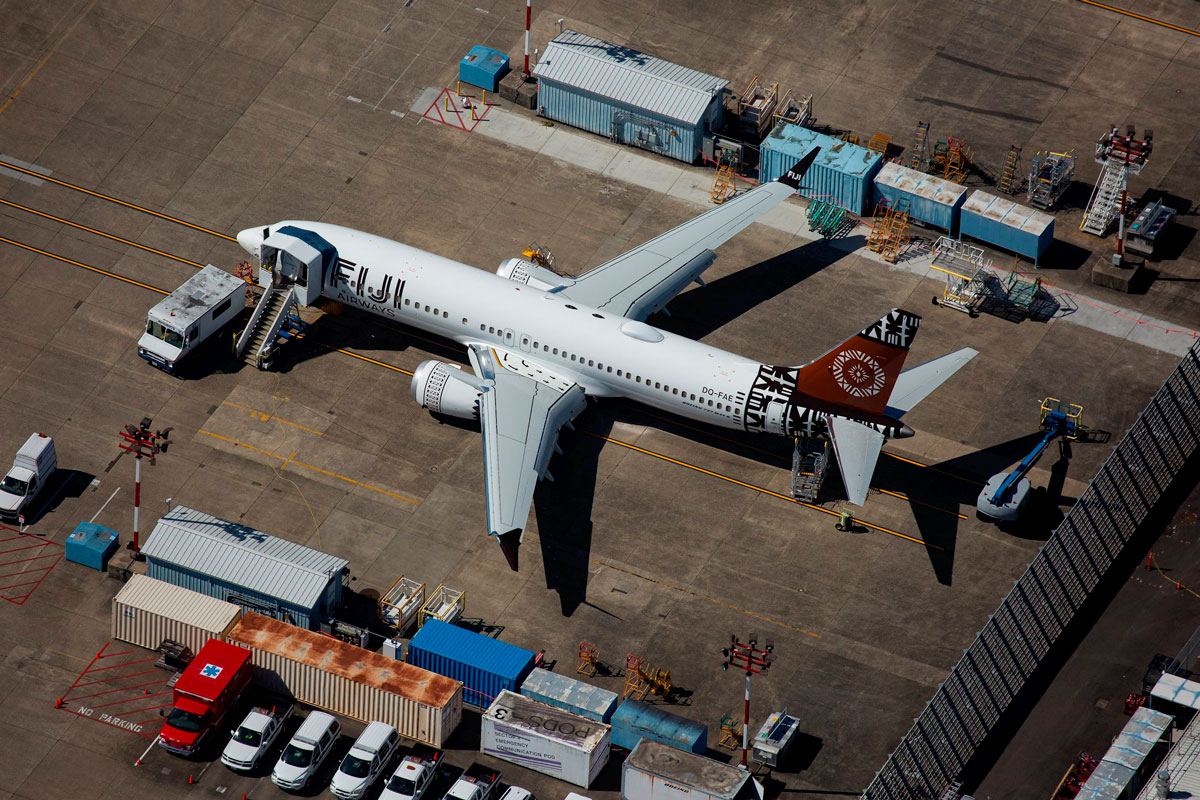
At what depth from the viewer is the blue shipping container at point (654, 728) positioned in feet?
291

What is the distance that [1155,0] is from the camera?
129375 millimetres

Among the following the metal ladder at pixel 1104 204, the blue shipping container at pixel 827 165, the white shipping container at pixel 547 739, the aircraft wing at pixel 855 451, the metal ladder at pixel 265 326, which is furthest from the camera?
the blue shipping container at pixel 827 165

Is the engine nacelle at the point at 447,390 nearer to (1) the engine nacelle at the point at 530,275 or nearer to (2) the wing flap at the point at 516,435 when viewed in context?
(2) the wing flap at the point at 516,435

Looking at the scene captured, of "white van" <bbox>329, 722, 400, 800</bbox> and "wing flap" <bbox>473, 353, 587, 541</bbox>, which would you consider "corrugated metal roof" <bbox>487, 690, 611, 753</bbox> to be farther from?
"wing flap" <bbox>473, 353, 587, 541</bbox>

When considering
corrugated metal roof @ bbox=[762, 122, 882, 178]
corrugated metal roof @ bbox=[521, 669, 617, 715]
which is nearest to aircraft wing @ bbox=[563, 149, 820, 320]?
corrugated metal roof @ bbox=[762, 122, 882, 178]

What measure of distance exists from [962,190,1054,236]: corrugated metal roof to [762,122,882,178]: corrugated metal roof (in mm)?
6254

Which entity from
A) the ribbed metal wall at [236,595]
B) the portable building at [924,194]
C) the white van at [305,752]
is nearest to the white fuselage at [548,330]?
the ribbed metal wall at [236,595]

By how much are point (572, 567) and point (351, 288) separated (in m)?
21.4

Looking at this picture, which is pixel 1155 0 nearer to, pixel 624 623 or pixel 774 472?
pixel 774 472

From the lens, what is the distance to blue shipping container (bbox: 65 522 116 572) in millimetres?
96750

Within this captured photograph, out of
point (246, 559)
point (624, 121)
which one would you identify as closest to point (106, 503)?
point (246, 559)

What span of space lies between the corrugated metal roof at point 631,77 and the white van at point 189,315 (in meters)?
25.0

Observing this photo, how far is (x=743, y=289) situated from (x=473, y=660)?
104 feet

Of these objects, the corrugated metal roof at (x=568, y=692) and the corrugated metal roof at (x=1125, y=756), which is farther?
the corrugated metal roof at (x=568, y=692)
